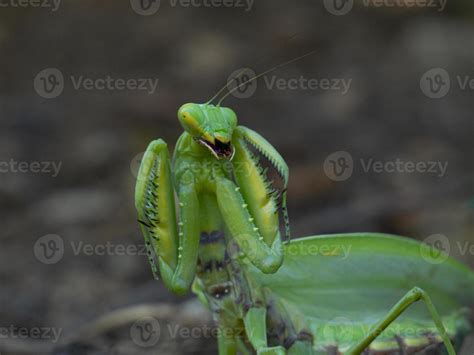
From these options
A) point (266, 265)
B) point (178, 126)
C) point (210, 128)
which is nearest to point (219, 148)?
point (210, 128)

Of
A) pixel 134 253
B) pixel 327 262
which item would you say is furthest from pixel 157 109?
pixel 327 262

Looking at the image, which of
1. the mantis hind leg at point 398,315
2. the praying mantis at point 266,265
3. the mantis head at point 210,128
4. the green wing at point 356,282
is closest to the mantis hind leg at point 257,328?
the praying mantis at point 266,265

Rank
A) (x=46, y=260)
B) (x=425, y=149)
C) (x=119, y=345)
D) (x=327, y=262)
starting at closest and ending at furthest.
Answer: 1. (x=327, y=262)
2. (x=119, y=345)
3. (x=46, y=260)
4. (x=425, y=149)

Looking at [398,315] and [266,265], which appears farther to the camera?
[398,315]

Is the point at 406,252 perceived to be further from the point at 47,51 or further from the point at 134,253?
the point at 47,51

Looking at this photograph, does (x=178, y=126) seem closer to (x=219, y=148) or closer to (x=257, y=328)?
(x=257, y=328)

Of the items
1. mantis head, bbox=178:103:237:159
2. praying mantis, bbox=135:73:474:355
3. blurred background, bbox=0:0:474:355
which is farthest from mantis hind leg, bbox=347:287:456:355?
blurred background, bbox=0:0:474:355
